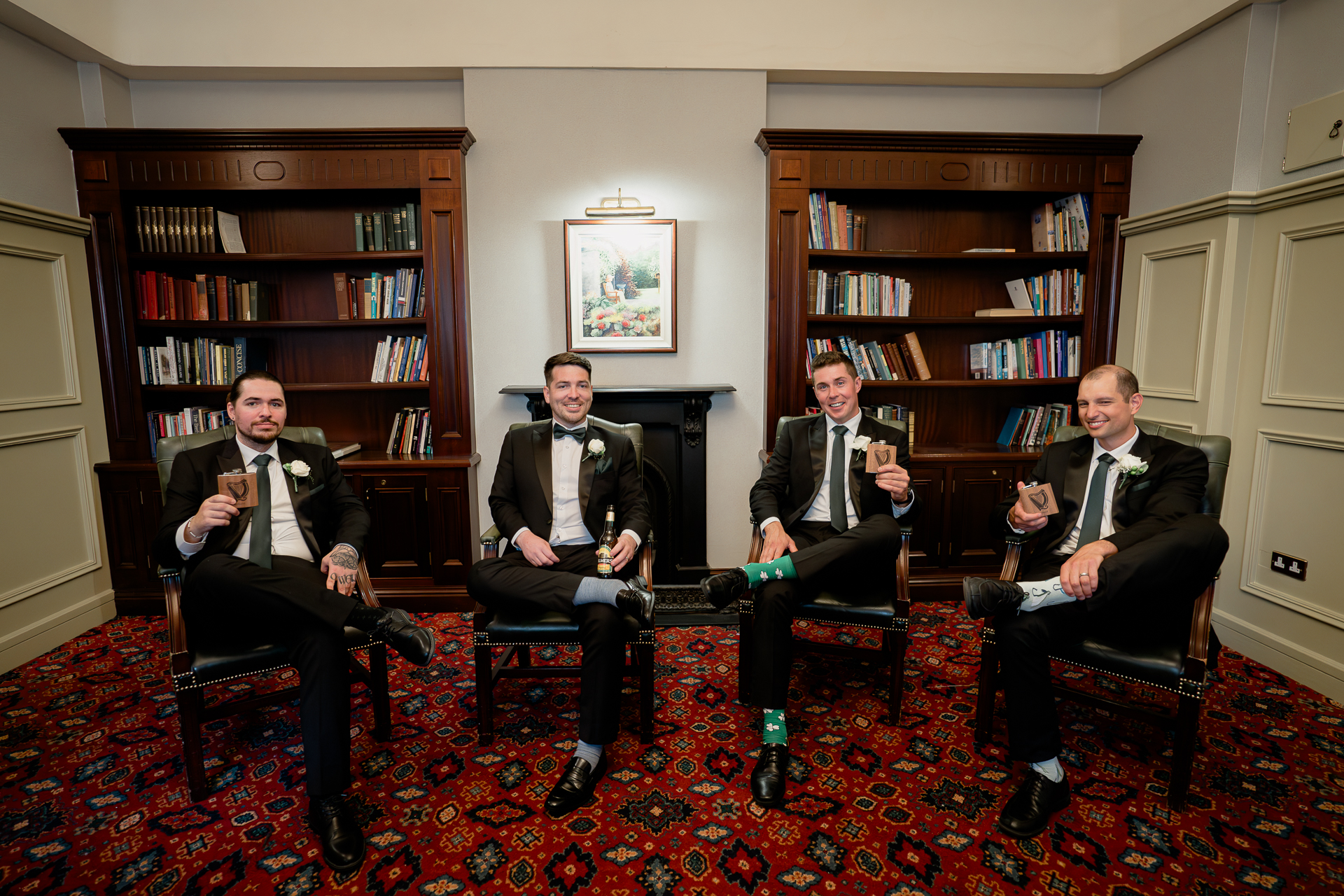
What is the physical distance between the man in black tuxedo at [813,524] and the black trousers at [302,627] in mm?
1210

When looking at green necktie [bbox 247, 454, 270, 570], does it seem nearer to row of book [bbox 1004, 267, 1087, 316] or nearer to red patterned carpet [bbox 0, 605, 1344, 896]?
red patterned carpet [bbox 0, 605, 1344, 896]

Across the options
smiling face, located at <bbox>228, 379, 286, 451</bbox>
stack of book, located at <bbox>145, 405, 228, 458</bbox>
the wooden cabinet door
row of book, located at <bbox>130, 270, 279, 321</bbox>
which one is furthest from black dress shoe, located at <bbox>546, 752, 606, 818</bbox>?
row of book, located at <bbox>130, 270, 279, 321</bbox>

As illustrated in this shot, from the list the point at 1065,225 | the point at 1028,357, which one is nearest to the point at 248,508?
the point at 1028,357

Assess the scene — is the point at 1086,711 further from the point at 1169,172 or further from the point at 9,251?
the point at 9,251

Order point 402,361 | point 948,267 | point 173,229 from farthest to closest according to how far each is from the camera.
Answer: point 948,267, point 402,361, point 173,229

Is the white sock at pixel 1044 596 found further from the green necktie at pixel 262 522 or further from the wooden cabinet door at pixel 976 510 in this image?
the green necktie at pixel 262 522

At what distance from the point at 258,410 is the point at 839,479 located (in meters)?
2.24

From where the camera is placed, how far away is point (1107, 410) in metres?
2.30

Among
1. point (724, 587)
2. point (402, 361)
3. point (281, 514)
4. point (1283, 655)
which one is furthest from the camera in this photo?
point (402, 361)

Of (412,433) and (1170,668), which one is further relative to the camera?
(412,433)

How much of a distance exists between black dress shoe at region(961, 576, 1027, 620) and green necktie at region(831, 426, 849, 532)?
2.24 ft

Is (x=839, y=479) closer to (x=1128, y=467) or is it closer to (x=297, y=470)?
(x=1128, y=467)

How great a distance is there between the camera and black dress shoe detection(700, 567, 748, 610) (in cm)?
232

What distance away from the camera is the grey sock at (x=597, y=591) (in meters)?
2.26
